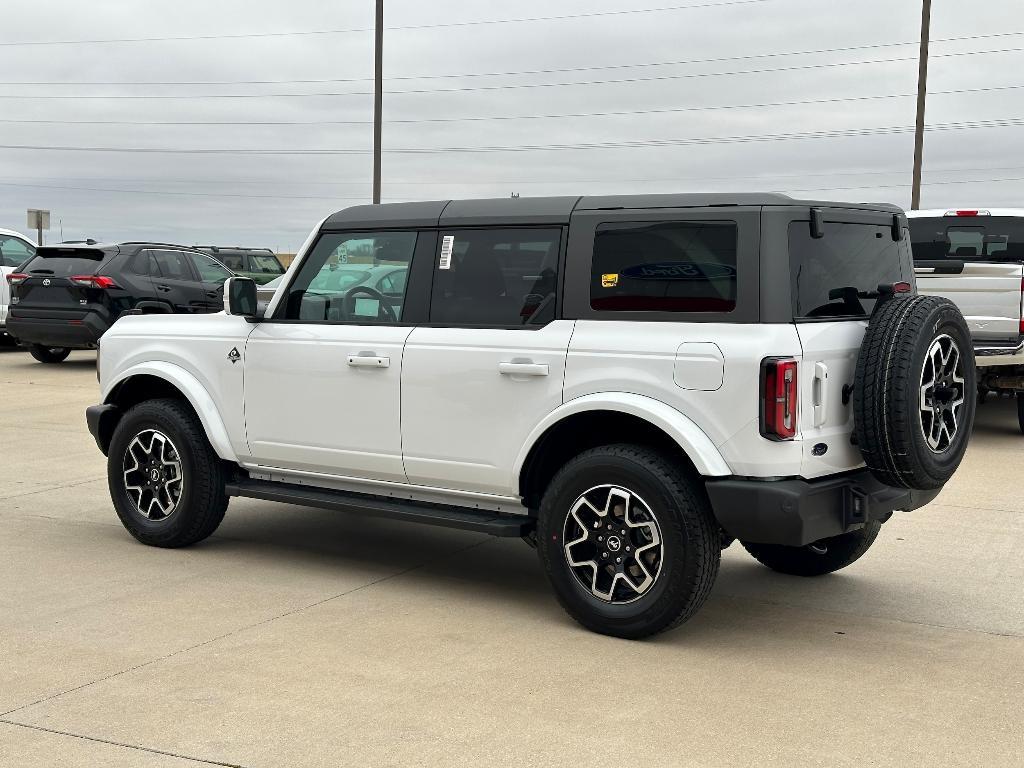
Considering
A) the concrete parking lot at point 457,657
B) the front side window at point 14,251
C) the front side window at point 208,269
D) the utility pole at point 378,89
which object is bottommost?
the concrete parking lot at point 457,657

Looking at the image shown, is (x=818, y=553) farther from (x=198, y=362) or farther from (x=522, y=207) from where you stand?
(x=198, y=362)

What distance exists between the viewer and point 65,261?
18062 mm

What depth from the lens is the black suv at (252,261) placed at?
2667cm

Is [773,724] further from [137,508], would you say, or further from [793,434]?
[137,508]

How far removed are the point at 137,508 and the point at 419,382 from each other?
6.75 ft

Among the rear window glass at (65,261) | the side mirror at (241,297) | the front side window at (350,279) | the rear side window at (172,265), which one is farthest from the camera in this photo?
the rear side window at (172,265)

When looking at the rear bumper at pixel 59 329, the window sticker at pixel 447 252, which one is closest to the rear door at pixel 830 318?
the window sticker at pixel 447 252

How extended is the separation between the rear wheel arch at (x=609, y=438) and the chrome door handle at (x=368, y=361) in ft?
2.87

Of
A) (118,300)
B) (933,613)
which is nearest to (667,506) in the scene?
(933,613)

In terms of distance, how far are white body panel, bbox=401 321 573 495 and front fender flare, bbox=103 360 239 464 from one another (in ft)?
3.92

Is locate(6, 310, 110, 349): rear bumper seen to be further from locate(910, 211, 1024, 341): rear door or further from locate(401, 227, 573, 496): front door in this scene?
locate(401, 227, 573, 496): front door

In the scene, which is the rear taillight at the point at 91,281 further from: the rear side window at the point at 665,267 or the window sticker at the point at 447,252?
the rear side window at the point at 665,267

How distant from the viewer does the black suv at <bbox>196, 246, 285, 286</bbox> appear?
87.5 feet

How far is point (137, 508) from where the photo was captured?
23.2 feet
